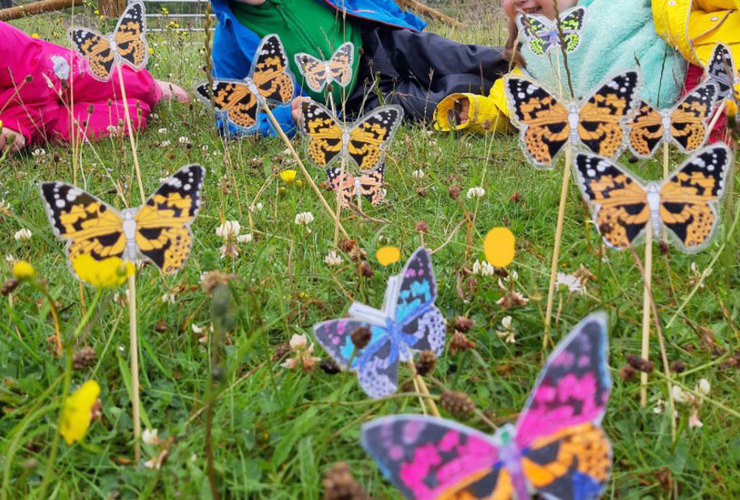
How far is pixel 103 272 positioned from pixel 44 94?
278 centimetres

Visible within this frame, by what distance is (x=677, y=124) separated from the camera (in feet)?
5.34

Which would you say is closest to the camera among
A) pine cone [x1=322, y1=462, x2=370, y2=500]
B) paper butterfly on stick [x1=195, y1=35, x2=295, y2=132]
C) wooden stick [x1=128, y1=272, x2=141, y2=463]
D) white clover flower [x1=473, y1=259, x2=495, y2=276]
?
pine cone [x1=322, y1=462, x2=370, y2=500]

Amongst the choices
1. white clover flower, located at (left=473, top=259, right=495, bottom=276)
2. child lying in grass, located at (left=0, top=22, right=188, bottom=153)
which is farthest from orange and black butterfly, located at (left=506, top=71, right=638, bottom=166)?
child lying in grass, located at (left=0, top=22, right=188, bottom=153)

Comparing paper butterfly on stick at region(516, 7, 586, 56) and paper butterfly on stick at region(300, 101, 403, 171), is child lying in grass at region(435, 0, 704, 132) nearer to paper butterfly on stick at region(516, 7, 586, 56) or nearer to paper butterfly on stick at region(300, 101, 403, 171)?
paper butterfly on stick at region(516, 7, 586, 56)

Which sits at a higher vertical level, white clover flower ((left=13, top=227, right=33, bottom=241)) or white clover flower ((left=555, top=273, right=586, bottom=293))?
white clover flower ((left=555, top=273, right=586, bottom=293))

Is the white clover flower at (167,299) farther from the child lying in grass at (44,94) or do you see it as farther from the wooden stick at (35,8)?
the wooden stick at (35,8)

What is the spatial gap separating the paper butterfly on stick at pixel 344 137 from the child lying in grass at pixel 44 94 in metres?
1.33

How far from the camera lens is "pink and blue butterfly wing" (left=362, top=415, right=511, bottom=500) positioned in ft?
1.94

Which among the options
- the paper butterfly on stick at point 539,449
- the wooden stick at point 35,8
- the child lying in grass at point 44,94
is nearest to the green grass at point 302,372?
the paper butterfly on stick at point 539,449

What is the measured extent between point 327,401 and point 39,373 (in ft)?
1.98

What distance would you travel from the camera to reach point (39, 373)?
128 cm

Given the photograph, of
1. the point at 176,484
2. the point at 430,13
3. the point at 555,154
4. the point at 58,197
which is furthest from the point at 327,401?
the point at 430,13

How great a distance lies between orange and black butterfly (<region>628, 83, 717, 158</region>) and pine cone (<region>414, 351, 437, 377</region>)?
0.93 metres

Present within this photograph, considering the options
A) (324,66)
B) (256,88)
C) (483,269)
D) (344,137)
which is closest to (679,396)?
(483,269)
